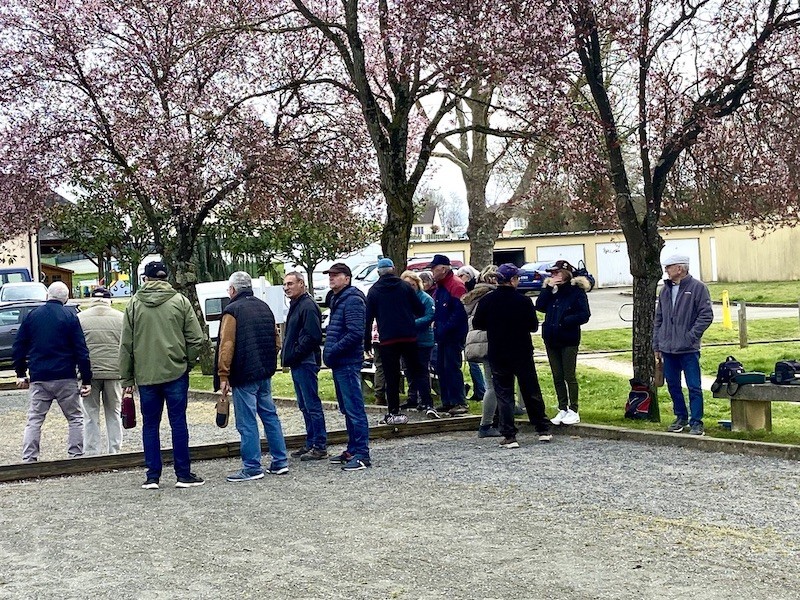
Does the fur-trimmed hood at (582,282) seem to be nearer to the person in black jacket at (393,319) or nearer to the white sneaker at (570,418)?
the white sneaker at (570,418)

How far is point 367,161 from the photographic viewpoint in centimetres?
2302

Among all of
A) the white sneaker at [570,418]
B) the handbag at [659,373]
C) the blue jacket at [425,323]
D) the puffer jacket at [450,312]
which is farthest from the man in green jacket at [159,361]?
the handbag at [659,373]

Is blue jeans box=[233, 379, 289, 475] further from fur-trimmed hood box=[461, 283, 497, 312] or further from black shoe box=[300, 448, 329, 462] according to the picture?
fur-trimmed hood box=[461, 283, 497, 312]

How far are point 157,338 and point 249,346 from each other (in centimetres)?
79

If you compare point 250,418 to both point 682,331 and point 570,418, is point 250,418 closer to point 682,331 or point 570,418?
point 570,418

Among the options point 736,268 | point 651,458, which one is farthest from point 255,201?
point 736,268

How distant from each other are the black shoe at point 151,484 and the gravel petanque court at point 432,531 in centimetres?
12

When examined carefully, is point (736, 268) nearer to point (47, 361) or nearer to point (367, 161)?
point (367, 161)

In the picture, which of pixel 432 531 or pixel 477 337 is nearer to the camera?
pixel 432 531

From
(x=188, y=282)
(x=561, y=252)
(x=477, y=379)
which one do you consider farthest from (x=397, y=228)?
(x=561, y=252)

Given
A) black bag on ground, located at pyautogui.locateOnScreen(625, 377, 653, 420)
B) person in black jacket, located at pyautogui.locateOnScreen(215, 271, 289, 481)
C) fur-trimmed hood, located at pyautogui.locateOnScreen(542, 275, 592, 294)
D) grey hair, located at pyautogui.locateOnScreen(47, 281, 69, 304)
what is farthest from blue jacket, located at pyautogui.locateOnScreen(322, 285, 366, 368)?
black bag on ground, located at pyautogui.locateOnScreen(625, 377, 653, 420)

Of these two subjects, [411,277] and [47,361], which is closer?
[47,361]

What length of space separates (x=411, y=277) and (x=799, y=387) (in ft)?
15.5

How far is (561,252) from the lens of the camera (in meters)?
62.1
